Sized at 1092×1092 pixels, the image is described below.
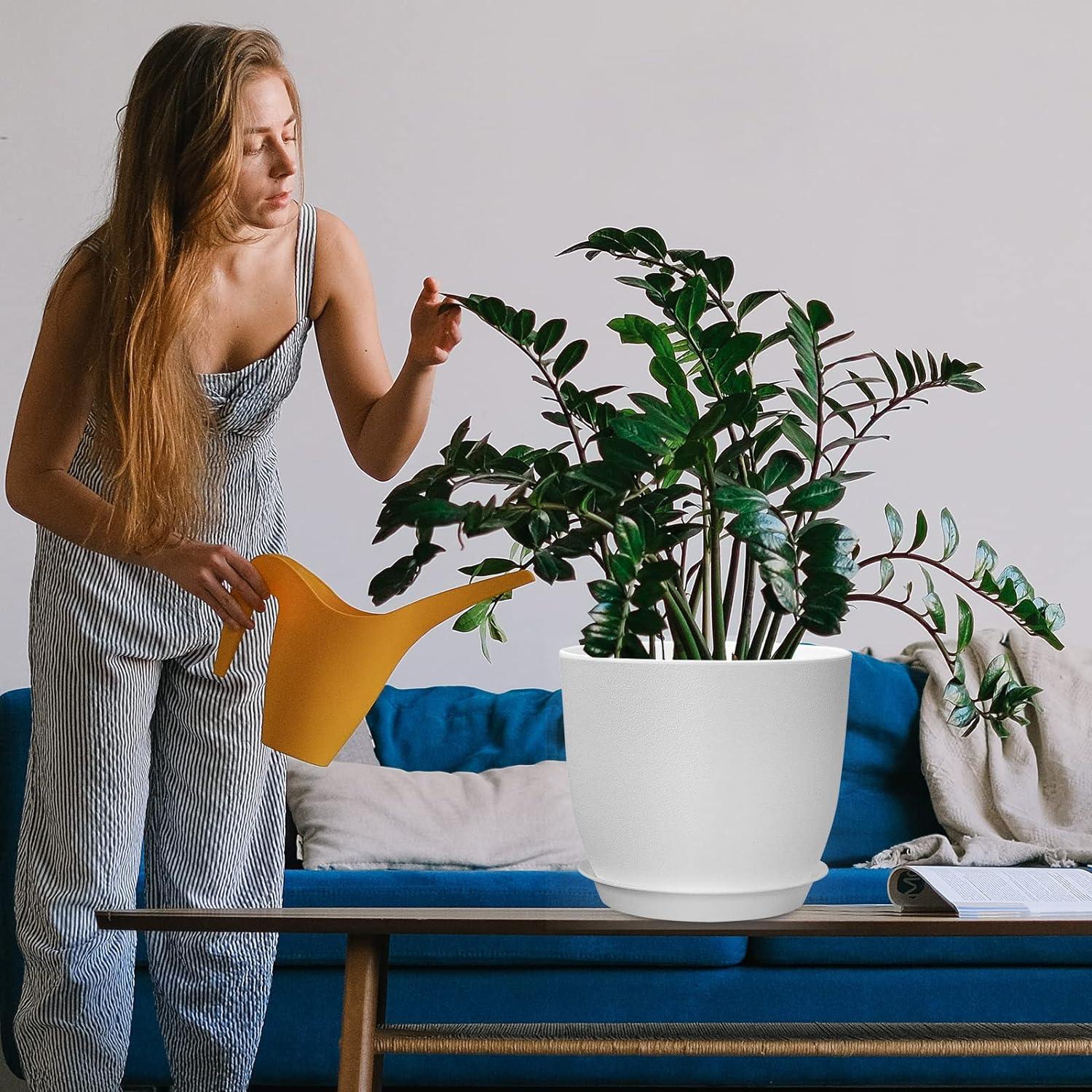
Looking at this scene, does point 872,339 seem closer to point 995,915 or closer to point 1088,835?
point 1088,835

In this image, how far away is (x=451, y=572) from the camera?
283cm

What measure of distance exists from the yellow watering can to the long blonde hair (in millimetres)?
345

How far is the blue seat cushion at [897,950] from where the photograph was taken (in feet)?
6.54

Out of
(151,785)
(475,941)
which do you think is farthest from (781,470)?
(475,941)

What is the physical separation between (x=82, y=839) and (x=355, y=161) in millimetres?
1787

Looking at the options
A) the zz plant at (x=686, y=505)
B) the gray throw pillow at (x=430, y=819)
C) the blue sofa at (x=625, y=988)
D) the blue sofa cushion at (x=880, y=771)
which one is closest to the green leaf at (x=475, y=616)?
the zz plant at (x=686, y=505)

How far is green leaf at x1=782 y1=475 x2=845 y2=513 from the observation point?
921mm

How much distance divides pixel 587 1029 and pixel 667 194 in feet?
7.02

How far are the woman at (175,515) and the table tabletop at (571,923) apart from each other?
33 cm

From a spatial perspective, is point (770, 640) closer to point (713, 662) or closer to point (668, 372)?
point (713, 662)

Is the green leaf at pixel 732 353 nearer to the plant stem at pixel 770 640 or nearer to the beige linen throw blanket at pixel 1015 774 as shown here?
A: the plant stem at pixel 770 640

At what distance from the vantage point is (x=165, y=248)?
4.36 feet

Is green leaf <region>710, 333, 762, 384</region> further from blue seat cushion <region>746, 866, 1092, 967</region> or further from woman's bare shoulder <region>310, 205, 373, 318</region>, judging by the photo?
blue seat cushion <region>746, 866, 1092, 967</region>

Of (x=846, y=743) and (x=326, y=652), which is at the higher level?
(x=326, y=652)
